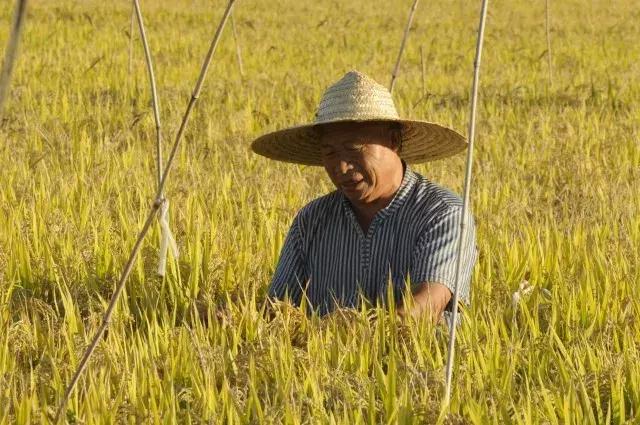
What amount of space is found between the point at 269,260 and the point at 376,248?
26.5 inches

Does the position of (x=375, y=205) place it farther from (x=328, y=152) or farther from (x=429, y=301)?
(x=429, y=301)

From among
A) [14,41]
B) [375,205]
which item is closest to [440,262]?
[375,205]

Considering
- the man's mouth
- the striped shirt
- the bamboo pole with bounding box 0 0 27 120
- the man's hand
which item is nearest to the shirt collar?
the striped shirt

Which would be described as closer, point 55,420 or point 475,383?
point 55,420

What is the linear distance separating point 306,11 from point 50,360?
46.1 ft

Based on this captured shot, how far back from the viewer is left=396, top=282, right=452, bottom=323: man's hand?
8.39 feet

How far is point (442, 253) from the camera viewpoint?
8.87 feet

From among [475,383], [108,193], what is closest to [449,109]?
[108,193]

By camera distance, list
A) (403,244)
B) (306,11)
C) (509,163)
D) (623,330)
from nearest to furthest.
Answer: (623,330) → (403,244) → (509,163) → (306,11)

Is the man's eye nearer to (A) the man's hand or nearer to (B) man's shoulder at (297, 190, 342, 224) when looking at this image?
(B) man's shoulder at (297, 190, 342, 224)

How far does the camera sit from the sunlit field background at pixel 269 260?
2.08 metres

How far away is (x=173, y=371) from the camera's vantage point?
2.24 metres

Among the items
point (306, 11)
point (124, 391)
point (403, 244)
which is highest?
point (306, 11)

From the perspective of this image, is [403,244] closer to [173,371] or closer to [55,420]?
[173,371]
